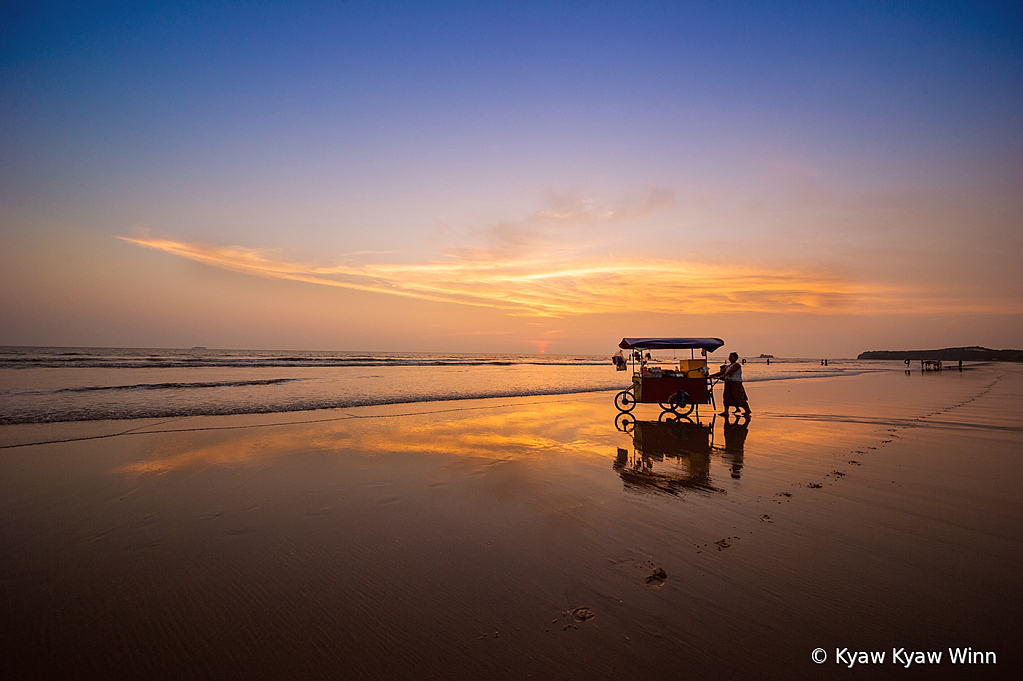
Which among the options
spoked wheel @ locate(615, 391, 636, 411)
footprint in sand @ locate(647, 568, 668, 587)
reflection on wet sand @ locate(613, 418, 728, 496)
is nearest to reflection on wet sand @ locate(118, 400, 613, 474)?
reflection on wet sand @ locate(613, 418, 728, 496)

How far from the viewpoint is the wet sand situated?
2.96 metres

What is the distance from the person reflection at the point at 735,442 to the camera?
7.92 meters

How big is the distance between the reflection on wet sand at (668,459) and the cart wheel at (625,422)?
0.38ft

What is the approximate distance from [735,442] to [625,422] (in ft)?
11.8

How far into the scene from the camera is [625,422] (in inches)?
523

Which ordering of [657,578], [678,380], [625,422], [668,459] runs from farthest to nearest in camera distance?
[678,380] < [625,422] < [668,459] < [657,578]

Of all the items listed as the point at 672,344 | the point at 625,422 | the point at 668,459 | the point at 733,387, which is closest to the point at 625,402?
the point at 625,422

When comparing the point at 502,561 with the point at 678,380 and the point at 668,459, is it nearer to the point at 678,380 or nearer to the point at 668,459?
the point at 668,459

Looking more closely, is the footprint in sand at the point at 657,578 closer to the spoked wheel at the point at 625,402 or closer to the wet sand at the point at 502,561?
the wet sand at the point at 502,561

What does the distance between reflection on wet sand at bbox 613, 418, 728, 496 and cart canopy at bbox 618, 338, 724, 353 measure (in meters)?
2.67

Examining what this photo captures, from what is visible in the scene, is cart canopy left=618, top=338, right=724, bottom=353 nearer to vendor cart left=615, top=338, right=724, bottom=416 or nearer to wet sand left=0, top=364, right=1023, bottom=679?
vendor cart left=615, top=338, right=724, bottom=416

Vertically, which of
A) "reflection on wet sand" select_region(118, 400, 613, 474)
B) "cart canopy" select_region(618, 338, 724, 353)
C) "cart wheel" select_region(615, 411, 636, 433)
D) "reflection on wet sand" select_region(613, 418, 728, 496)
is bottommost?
"reflection on wet sand" select_region(118, 400, 613, 474)

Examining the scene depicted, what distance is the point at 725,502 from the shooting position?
235 inches

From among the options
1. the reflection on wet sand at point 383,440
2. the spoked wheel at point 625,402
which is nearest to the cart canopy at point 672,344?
the spoked wheel at point 625,402
